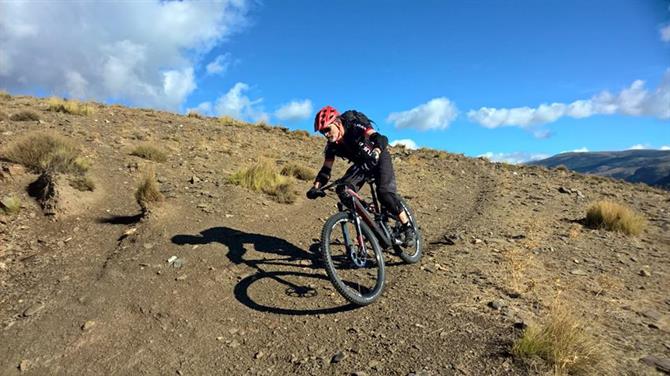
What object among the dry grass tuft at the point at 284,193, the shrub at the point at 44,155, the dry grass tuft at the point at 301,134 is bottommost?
the dry grass tuft at the point at 284,193

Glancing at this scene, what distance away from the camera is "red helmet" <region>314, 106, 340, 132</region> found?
19.2ft

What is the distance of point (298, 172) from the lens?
1330cm

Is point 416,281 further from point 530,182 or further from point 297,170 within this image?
point 530,182

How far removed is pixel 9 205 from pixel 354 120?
660 cm

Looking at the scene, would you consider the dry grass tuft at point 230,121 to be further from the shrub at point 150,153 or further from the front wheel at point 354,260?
the front wheel at point 354,260

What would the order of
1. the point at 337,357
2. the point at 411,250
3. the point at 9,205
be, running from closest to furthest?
the point at 337,357 < the point at 411,250 < the point at 9,205

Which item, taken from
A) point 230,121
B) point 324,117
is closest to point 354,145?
point 324,117

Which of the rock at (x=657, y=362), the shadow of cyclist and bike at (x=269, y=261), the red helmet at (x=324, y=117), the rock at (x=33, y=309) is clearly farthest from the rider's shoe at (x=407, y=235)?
the rock at (x=33, y=309)

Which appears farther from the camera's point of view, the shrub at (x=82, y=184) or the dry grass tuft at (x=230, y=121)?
the dry grass tuft at (x=230, y=121)

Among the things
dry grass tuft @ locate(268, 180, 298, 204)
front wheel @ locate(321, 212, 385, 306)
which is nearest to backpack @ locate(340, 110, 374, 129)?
front wheel @ locate(321, 212, 385, 306)

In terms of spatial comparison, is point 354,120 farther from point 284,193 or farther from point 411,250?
point 284,193

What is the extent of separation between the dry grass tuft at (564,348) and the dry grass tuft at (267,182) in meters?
6.93

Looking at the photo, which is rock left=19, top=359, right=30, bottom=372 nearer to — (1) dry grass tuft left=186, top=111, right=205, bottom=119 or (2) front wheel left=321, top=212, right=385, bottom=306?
(2) front wheel left=321, top=212, right=385, bottom=306

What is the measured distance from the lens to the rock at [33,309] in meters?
5.61
